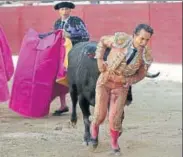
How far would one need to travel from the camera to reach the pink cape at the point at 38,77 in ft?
23.3

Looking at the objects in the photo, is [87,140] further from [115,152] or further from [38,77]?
[38,77]

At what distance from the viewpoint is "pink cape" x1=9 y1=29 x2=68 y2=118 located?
23.3ft

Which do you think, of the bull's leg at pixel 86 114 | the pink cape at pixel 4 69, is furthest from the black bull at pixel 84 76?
the pink cape at pixel 4 69

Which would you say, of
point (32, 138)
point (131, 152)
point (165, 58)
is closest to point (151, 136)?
point (131, 152)

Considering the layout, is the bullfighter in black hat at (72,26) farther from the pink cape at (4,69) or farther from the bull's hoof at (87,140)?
the bull's hoof at (87,140)

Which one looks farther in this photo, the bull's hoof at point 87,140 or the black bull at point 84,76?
the bull's hoof at point 87,140

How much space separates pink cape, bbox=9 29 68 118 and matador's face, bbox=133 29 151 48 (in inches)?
93.7

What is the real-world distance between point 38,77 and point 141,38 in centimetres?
265

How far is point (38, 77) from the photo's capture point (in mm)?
7121

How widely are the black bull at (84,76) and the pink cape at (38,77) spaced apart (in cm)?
111

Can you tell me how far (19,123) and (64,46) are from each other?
979 mm

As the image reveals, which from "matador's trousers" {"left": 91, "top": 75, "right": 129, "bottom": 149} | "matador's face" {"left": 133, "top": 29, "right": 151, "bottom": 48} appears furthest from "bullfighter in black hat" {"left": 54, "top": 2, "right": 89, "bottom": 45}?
"matador's face" {"left": 133, "top": 29, "right": 151, "bottom": 48}

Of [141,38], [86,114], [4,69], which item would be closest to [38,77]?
[4,69]

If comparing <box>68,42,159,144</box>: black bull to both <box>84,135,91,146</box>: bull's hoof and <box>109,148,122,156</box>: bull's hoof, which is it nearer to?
<box>84,135,91,146</box>: bull's hoof
